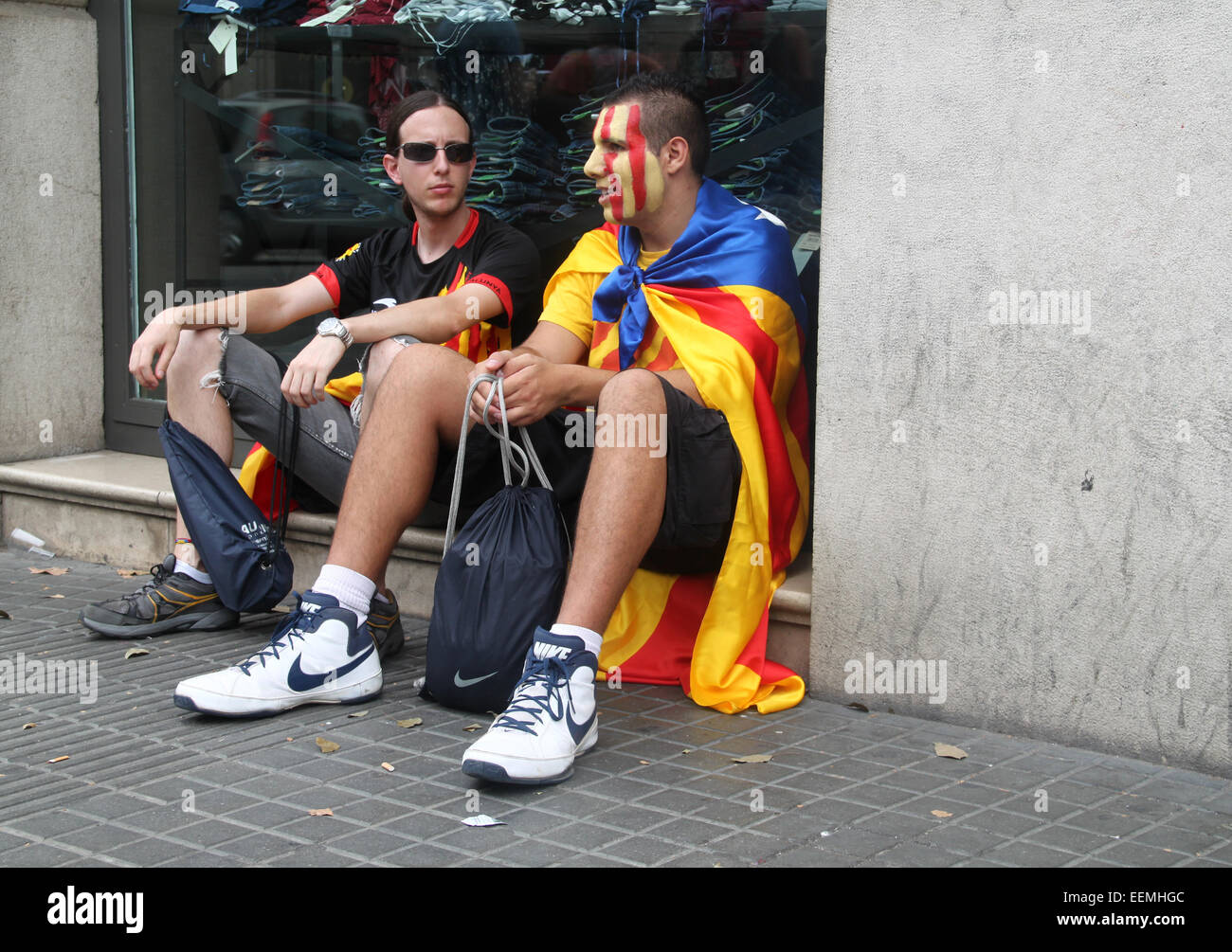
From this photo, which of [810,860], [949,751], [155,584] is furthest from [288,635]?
[949,751]

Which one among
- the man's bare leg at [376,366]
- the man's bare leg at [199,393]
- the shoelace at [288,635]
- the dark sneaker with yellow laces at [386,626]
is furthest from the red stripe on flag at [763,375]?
the man's bare leg at [199,393]

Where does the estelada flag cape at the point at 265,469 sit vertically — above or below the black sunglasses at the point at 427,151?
below

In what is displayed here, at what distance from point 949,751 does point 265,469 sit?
235 cm

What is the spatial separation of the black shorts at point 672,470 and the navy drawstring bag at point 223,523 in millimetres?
572

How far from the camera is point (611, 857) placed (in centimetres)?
268

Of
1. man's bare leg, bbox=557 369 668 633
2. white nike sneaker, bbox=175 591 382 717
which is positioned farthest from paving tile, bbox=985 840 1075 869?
white nike sneaker, bbox=175 591 382 717

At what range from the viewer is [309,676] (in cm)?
348

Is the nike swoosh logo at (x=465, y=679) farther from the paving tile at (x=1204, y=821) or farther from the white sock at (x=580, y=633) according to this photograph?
the paving tile at (x=1204, y=821)

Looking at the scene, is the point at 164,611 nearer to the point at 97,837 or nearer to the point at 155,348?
the point at 155,348

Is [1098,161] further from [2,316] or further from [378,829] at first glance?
[2,316]

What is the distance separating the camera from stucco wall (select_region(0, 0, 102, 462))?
223 inches

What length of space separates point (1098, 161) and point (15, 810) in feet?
8.87

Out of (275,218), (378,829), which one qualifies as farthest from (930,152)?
(275,218)

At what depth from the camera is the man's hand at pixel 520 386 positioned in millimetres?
3389
